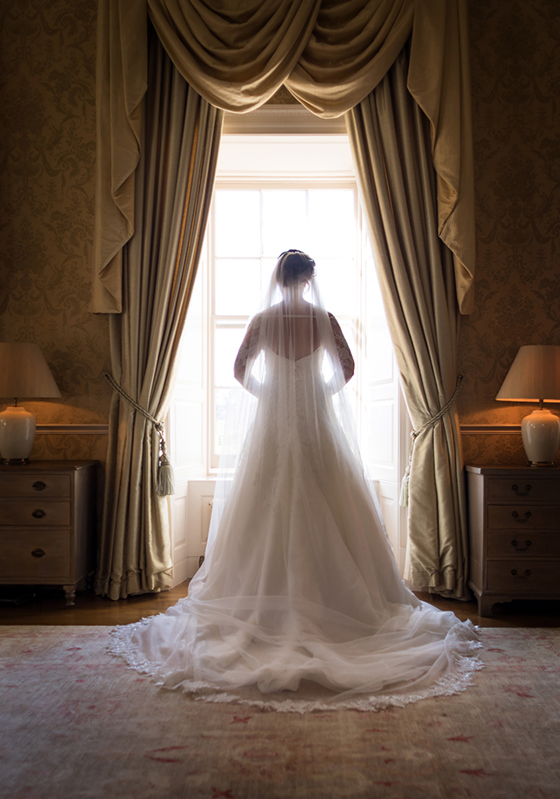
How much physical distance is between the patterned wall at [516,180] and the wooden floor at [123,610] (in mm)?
885

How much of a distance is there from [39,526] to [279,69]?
2.98 m

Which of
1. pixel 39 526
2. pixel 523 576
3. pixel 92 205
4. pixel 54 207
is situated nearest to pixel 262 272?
pixel 92 205

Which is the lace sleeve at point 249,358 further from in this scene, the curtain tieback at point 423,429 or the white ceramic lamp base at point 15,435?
the white ceramic lamp base at point 15,435

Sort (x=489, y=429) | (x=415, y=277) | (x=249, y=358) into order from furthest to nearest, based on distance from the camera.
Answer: (x=489, y=429) < (x=415, y=277) < (x=249, y=358)

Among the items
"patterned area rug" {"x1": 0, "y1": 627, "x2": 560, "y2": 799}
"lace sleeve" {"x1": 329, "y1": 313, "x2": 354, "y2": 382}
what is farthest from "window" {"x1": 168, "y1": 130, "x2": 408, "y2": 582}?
"patterned area rug" {"x1": 0, "y1": 627, "x2": 560, "y2": 799}

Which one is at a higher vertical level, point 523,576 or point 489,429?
point 489,429

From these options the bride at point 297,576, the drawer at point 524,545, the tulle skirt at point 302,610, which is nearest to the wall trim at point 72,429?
the bride at point 297,576

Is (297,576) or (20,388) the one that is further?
(20,388)

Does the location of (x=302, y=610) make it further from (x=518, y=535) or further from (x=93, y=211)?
(x=93, y=211)

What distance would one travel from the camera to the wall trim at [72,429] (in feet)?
11.9

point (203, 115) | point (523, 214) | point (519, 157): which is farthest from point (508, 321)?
point (203, 115)

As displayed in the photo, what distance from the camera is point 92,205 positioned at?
144 inches

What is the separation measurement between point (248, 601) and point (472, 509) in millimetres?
1504

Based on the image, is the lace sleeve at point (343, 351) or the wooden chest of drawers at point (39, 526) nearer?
the lace sleeve at point (343, 351)
